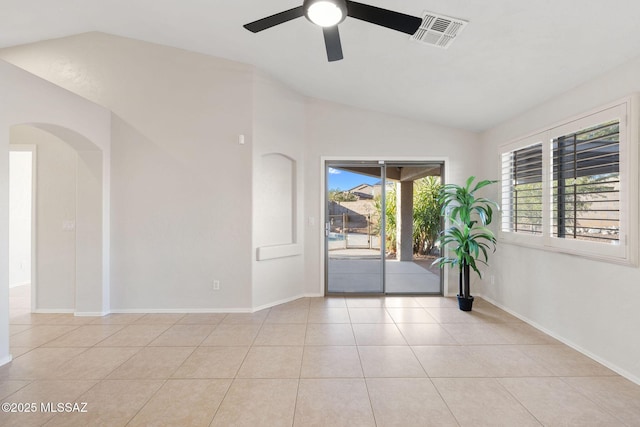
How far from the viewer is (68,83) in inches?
160

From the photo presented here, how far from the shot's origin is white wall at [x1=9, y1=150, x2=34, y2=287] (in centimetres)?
554

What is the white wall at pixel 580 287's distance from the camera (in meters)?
2.48

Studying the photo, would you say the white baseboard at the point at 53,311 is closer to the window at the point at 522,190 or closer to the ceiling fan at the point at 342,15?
the ceiling fan at the point at 342,15

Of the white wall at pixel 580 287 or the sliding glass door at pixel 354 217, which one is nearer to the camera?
the white wall at pixel 580 287

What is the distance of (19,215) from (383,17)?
Result: 7.18 m

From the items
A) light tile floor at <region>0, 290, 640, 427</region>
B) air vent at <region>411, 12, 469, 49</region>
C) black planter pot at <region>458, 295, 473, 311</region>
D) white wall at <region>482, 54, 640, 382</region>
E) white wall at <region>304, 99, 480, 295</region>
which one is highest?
air vent at <region>411, 12, 469, 49</region>

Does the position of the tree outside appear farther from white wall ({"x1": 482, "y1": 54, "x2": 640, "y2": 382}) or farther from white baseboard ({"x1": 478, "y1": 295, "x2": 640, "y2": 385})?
white baseboard ({"x1": 478, "y1": 295, "x2": 640, "y2": 385})

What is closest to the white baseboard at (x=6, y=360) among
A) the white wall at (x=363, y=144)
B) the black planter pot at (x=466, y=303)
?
the white wall at (x=363, y=144)

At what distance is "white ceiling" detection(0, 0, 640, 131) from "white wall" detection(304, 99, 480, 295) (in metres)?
0.21

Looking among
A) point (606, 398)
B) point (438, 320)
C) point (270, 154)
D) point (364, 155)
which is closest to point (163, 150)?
point (270, 154)

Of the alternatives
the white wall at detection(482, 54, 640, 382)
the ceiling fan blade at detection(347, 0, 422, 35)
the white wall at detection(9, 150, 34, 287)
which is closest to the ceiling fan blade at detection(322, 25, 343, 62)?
the ceiling fan blade at detection(347, 0, 422, 35)

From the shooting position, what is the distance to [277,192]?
452cm

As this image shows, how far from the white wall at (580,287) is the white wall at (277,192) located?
2929 mm

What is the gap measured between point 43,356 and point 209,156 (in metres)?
2.67
